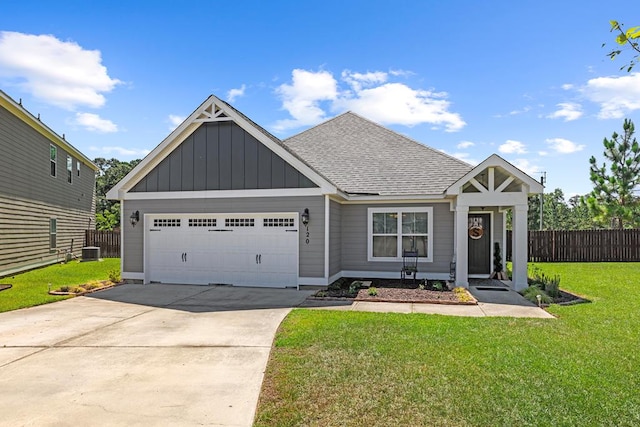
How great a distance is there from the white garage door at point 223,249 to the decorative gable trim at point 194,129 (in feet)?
4.01

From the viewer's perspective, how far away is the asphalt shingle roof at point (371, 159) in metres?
13.7

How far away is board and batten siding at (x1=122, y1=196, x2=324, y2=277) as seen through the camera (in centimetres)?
1170

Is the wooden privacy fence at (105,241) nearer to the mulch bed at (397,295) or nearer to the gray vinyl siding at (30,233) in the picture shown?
the gray vinyl siding at (30,233)

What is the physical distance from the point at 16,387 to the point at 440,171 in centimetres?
1249

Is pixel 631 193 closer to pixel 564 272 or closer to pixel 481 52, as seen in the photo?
pixel 564 272

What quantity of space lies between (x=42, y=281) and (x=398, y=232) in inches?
450

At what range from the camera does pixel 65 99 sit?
61.5 feet

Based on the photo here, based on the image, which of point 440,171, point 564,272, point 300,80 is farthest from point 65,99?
point 564,272

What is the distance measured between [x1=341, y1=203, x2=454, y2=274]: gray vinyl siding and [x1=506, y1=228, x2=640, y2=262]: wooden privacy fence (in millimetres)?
8756

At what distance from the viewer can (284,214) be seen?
12.0 m

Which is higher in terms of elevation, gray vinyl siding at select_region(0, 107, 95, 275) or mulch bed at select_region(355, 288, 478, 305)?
gray vinyl siding at select_region(0, 107, 95, 275)

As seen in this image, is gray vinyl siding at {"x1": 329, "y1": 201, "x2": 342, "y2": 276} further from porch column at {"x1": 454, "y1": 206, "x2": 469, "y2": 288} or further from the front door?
the front door

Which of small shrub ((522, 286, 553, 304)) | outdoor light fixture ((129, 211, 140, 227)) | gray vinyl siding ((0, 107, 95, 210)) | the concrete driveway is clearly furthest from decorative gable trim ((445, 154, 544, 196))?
gray vinyl siding ((0, 107, 95, 210))

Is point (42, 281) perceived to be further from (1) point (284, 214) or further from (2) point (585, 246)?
(2) point (585, 246)
